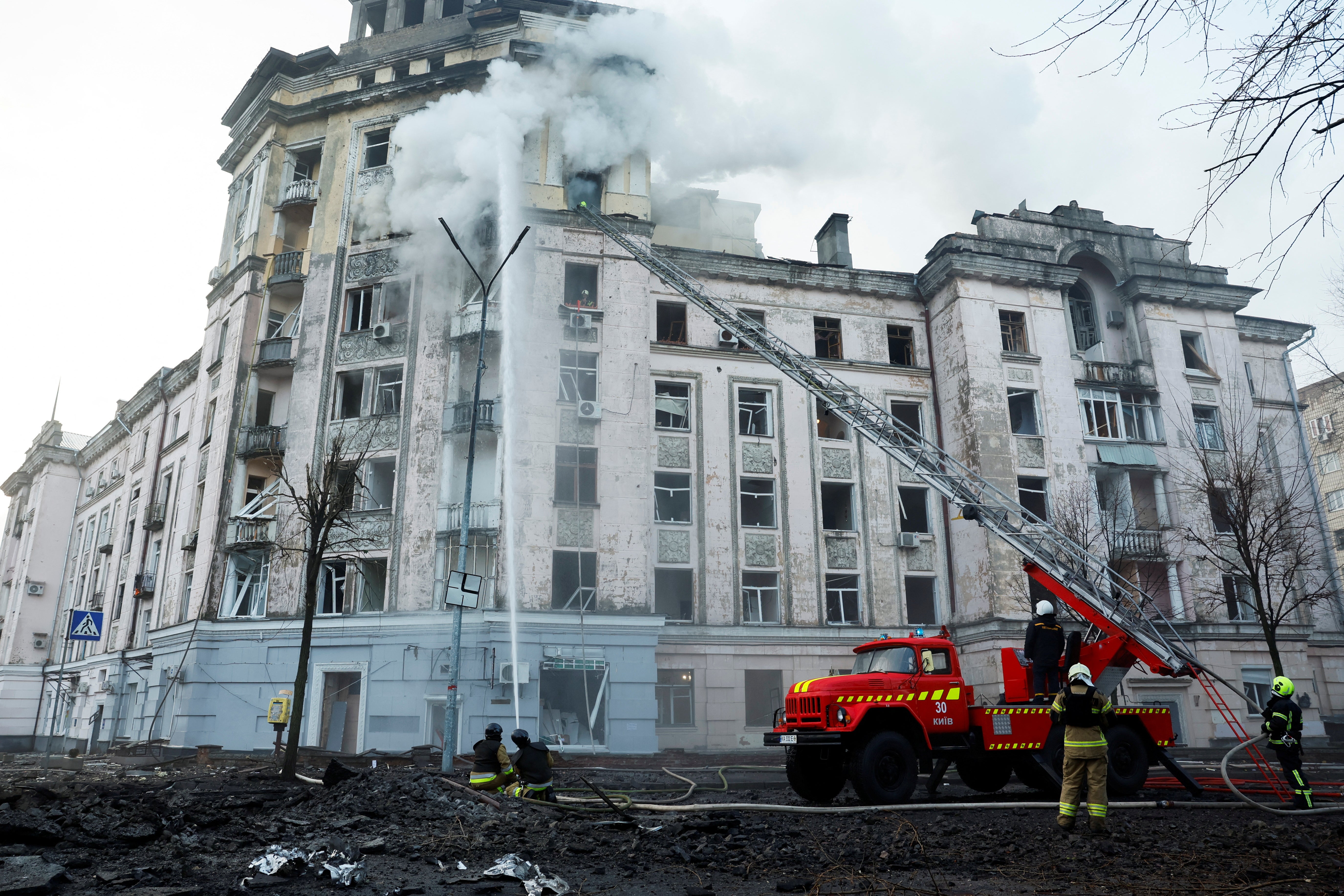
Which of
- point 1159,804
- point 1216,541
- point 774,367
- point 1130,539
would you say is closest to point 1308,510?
point 1216,541

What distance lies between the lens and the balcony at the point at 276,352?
30016 millimetres

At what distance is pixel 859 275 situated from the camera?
32.7 meters

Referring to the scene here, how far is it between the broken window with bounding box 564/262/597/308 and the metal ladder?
1480 mm

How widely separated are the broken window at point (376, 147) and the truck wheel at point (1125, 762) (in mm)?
29426

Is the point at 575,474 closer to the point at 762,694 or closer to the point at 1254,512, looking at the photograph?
the point at 762,694

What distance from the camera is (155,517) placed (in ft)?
124

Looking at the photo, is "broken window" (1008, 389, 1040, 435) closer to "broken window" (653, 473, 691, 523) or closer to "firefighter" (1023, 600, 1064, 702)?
"broken window" (653, 473, 691, 523)

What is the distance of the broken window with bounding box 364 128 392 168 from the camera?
31.5m

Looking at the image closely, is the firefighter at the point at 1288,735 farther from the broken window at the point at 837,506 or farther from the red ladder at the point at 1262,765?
the broken window at the point at 837,506

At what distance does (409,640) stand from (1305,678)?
30445 mm

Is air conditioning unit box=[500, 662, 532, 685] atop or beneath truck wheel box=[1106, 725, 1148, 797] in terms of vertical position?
atop

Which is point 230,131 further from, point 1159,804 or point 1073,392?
point 1159,804

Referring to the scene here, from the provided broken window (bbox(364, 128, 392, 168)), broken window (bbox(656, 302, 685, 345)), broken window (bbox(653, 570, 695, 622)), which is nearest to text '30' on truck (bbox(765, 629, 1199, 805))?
broken window (bbox(653, 570, 695, 622))

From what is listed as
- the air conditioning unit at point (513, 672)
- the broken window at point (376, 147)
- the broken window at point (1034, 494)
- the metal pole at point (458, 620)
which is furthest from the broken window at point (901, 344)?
the broken window at point (376, 147)
